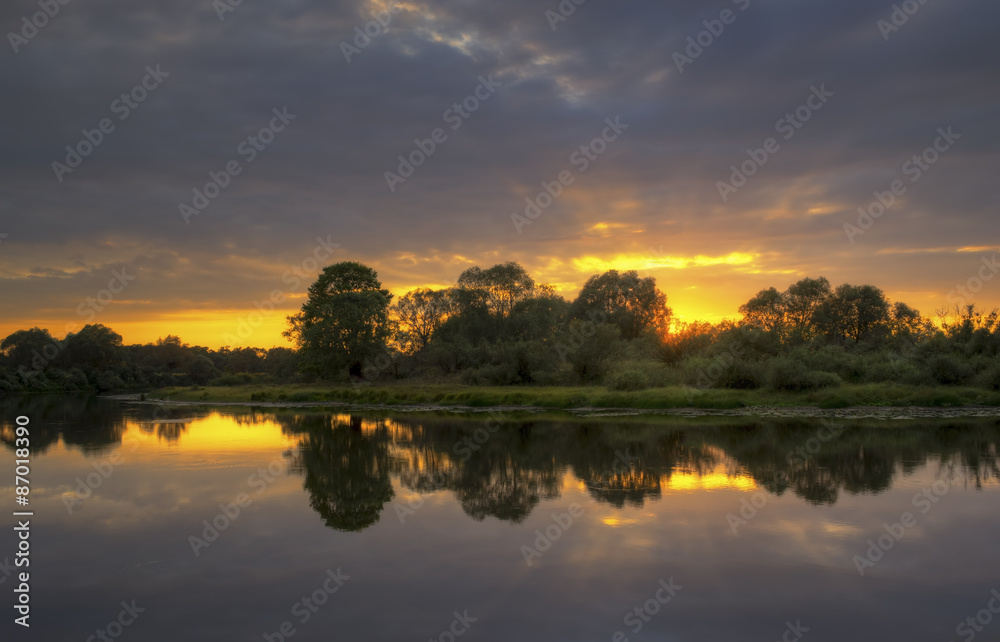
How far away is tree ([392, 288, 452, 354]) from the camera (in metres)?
69.6

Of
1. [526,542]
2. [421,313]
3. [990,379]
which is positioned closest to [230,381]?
[421,313]

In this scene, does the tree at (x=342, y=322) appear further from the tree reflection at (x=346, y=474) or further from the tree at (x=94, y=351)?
the tree at (x=94, y=351)

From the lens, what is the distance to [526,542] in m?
11.6

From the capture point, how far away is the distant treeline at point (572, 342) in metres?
38.8

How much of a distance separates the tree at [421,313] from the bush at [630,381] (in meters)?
31.4

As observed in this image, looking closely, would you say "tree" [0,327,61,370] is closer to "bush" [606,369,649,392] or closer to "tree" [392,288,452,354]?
"tree" [392,288,452,354]

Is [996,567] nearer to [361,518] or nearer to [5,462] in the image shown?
[361,518]

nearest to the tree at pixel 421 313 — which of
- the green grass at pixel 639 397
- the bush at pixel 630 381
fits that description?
the green grass at pixel 639 397

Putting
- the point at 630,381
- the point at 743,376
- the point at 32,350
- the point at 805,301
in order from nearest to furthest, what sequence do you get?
the point at 743,376 → the point at 630,381 → the point at 805,301 → the point at 32,350

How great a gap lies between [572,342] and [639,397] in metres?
11.3

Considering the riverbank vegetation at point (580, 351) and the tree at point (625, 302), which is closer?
the riverbank vegetation at point (580, 351)

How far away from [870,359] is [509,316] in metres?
31.9

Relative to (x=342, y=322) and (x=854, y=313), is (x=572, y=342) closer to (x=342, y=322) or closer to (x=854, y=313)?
(x=342, y=322)

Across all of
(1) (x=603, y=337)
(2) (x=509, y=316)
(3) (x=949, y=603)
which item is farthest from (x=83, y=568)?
(2) (x=509, y=316)
